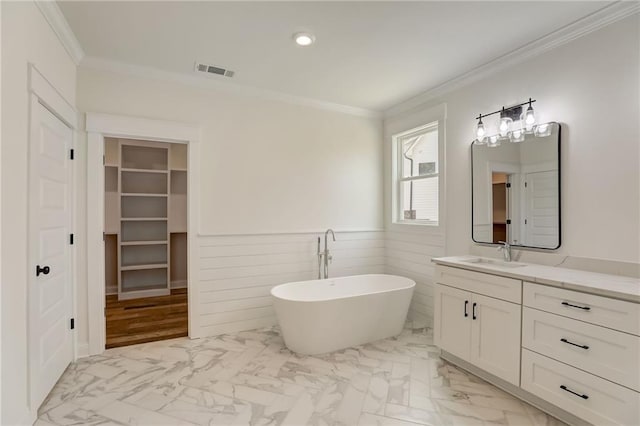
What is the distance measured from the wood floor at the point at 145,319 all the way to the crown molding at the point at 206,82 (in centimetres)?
262

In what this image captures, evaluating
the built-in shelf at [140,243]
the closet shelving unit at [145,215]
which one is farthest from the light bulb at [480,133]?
the built-in shelf at [140,243]

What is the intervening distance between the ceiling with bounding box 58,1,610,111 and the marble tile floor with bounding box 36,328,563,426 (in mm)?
2684

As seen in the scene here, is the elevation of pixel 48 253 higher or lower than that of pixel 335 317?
higher

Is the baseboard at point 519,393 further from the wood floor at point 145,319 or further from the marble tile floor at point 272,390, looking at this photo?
the wood floor at point 145,319

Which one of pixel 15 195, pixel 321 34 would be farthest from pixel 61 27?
pixel 321 34

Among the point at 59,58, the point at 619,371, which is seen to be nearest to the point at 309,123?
the point at 59,58

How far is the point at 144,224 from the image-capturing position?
5145 mm

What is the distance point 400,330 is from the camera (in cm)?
337

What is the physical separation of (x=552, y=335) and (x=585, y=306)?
28 cm

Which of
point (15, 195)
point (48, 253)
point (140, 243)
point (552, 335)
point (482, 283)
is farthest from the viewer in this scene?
point (140, 243)

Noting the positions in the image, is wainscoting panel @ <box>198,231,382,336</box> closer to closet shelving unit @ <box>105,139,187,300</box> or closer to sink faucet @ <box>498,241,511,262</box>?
sink faucet @ <box>498,241,511,262</box>

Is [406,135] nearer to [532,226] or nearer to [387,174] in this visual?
[387,174]

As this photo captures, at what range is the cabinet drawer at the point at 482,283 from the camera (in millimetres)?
2215

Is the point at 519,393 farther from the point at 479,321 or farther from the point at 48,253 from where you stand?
the point at 48,253
